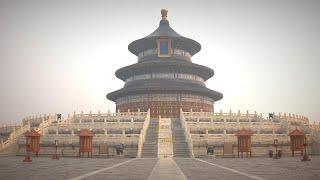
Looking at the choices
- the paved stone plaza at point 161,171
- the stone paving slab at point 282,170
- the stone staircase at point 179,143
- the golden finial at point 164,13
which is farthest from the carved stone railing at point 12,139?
the golden finial at point 164,13

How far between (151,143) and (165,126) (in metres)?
4.97

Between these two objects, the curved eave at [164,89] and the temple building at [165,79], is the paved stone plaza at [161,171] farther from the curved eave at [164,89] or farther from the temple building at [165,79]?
the temple building at [165,79]

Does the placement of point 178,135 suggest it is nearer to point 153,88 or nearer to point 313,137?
point 313,137

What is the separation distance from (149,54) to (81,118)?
25.0 m

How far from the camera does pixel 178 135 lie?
120 feet

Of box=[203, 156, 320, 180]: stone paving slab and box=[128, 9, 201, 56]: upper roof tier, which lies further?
box=[128, 9, 201, 56]: upper roof tier

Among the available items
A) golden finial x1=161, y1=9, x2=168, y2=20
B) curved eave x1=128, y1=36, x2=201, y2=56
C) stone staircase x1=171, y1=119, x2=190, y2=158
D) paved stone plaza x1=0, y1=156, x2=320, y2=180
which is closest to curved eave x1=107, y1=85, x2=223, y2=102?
curved eave x1=128, y1=36, x2=201, y2=56

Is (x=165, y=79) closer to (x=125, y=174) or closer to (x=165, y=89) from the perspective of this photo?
(x=165, y=89)

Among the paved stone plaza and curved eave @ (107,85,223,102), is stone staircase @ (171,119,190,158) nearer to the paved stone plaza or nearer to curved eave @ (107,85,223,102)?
the paved stone plaza

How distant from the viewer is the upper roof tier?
6506cm

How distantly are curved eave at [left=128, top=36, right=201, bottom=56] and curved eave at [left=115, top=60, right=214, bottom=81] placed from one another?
19.0 ft

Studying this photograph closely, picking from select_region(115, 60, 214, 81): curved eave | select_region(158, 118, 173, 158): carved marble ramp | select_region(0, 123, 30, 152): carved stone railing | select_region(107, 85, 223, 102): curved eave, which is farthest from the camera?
select_region(115, 60, 214, 81): curved eave

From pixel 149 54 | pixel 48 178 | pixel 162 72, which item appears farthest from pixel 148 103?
pixel 48 178

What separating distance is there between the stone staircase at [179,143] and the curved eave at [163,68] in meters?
21.2
